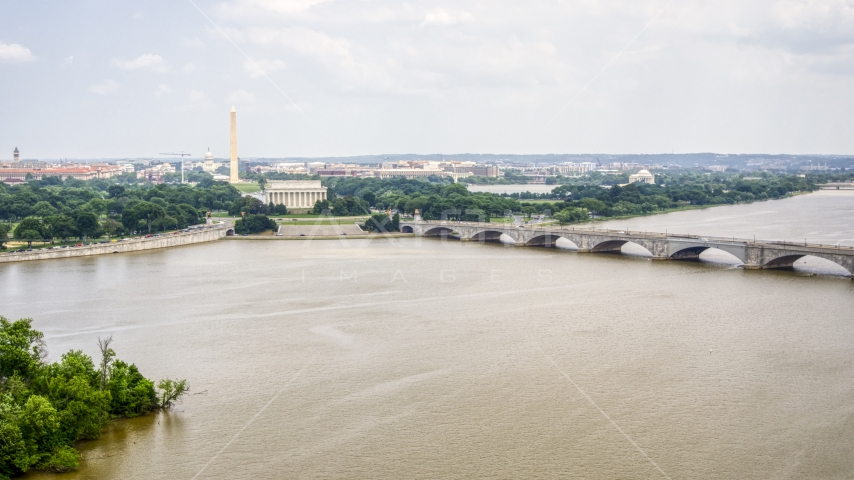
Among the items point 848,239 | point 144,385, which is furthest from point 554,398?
point 848,239

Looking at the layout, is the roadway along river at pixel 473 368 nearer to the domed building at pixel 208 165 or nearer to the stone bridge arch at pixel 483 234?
the stone bridge arch at pixel 483 234

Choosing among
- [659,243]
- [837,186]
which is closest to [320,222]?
[659,243]

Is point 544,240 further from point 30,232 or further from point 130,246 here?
point 30,232

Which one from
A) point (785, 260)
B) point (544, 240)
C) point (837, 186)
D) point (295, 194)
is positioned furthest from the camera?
point (837, 186)

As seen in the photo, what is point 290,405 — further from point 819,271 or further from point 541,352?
point 819,271

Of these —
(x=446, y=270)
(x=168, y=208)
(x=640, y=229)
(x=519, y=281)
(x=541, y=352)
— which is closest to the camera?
(x=541, y=352)

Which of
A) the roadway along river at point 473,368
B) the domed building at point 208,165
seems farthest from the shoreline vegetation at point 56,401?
the domed building at point 208,165
